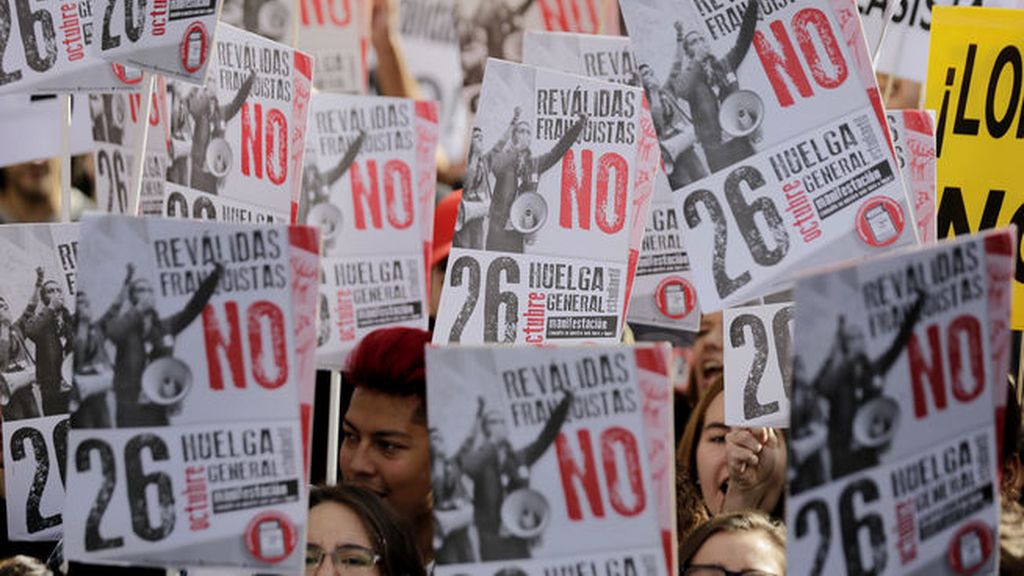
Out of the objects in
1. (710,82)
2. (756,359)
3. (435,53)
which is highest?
(435,53)

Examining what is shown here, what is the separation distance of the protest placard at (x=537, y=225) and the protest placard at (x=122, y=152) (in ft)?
3.19

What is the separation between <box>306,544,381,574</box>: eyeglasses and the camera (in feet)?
11.9

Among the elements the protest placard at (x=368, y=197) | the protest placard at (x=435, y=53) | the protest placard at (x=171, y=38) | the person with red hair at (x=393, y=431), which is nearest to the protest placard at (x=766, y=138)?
the protest placard at (x=171, y=38)

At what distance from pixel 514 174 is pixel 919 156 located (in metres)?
0.83

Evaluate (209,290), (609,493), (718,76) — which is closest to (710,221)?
(718,76)

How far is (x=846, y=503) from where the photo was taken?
2785 millimetres

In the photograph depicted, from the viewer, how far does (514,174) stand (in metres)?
4.15

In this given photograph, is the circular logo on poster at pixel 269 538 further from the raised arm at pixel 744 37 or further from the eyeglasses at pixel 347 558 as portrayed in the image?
the raised arm at pixel 744 37

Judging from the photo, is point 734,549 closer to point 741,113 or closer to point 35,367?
point 741,113

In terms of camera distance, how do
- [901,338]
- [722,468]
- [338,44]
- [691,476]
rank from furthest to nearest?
[338,44], [691,476], [722,468], [901,338]

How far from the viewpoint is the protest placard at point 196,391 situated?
3.01m

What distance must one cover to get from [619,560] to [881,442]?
1.40ft

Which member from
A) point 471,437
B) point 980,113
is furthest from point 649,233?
point 471,437

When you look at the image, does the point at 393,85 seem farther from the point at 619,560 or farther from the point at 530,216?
the point at 619,560
